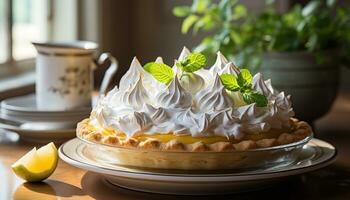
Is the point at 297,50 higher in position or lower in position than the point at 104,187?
higher

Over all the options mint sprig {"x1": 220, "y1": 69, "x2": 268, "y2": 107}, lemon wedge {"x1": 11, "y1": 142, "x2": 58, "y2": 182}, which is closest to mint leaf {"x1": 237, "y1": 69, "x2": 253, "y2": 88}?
mint sprig {"x1": 220, "y1": 69, "x2": 268, "y2": 107}

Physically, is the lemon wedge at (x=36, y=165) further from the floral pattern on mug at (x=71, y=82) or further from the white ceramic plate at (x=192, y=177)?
the floral pattern on mug at (x=71, y=82)

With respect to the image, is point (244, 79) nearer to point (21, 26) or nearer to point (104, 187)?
point (104, 187)

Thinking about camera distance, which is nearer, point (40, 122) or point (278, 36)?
point (40, 122)

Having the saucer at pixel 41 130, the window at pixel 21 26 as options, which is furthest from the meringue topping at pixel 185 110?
the window at pixel 21 26

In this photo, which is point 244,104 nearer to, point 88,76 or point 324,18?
point 88,76

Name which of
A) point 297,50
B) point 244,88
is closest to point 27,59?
point 297,50

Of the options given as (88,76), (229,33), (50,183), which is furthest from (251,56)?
(50,183)
